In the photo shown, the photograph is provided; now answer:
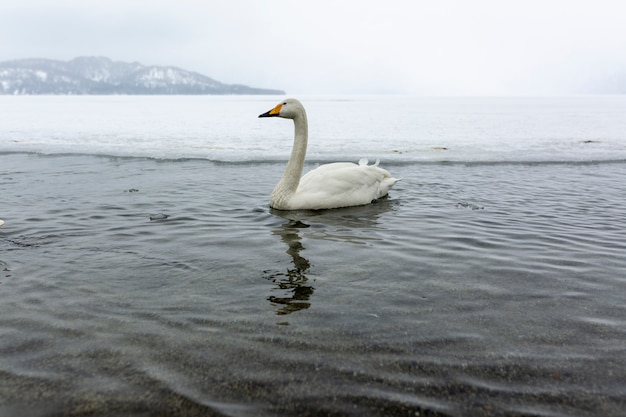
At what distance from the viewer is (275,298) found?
14.4 ft

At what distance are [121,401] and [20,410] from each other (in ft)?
1.80

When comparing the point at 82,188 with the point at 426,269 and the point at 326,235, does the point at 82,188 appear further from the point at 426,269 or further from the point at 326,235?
the point at 426,269

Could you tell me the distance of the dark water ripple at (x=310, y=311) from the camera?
288 centimetres

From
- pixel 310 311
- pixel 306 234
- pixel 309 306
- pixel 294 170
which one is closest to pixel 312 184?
pixel 294 170

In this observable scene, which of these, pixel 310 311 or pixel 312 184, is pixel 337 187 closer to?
pixel 312 184

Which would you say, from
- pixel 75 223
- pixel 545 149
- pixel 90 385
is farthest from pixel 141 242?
pixel 545 149

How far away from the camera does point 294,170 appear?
338 inches

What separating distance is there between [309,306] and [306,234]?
9.00ft

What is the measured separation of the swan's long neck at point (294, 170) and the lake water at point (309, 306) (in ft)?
1.31

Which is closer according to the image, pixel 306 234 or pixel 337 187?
pixel 306 234

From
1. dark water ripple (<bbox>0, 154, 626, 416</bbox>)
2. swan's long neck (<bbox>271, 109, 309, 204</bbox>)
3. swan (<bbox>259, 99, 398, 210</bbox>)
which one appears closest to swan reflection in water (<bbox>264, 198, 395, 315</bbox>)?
dark water ripple (<bbox>0, 154, 626, 416</bbox>)

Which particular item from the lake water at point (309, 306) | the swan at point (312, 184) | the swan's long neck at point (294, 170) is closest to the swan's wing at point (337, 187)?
the swan at point (312, 184)

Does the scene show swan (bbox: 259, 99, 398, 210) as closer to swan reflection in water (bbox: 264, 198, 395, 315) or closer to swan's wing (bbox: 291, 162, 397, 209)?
swan's wing (bbox: 291, 162, 397, 209)

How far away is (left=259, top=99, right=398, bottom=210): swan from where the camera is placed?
841 centimetres
